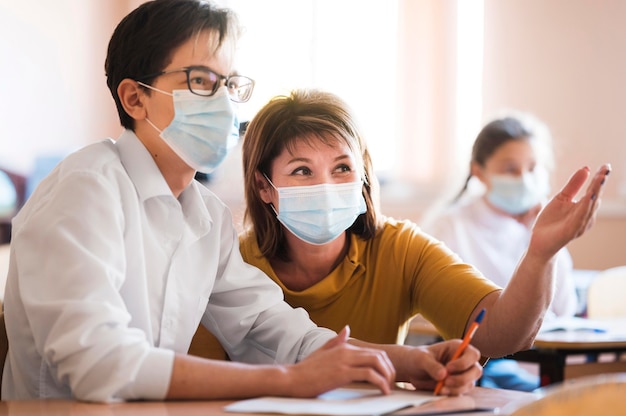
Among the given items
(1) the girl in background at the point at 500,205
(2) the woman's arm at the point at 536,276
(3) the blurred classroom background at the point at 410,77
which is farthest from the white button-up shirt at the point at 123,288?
(3) the blurred classroom background at the point at 410,77

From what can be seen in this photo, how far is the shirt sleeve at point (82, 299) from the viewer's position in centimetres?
126

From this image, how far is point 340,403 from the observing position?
1.26 metres

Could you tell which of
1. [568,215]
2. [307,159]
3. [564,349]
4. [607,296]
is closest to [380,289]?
[307,159]

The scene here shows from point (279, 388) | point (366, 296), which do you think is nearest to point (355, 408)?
point (279, 388)

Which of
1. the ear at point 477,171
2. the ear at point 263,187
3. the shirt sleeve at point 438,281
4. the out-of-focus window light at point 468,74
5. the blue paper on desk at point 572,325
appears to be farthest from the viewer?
the out-of-focus window light at point 468,74

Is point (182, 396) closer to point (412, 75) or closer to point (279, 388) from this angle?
point (279, 388)

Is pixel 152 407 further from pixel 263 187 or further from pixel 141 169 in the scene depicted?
pixel 263 187

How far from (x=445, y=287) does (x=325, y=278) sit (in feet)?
0.96

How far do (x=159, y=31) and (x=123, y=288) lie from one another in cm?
48

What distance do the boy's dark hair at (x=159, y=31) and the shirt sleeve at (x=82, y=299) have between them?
0.33 meters

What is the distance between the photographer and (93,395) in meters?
1.26

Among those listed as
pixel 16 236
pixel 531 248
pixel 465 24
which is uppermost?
pixel 465 24

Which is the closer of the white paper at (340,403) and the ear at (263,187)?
the white paper at (340,403)

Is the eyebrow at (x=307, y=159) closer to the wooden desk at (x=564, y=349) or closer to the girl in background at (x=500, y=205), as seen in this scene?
the wooden desk at (x=564, y=349)
